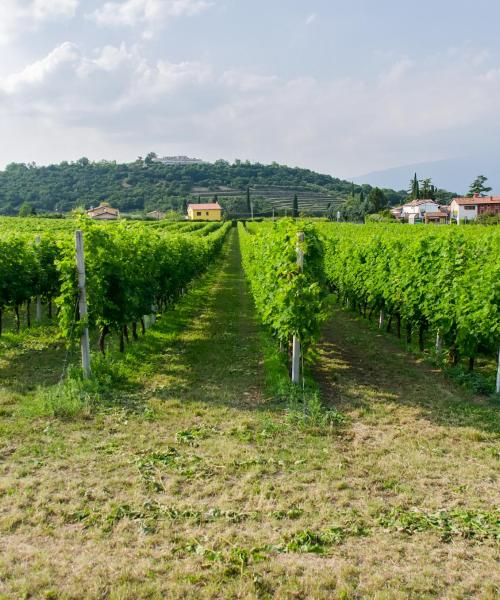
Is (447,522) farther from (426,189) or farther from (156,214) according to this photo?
(426,189)

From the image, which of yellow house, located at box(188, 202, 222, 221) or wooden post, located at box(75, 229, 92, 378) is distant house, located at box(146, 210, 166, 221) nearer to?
yellow house, located at box(188, 202, 222, 221)

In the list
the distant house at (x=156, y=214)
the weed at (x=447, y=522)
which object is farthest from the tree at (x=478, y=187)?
the weed at (x=447, y=522)

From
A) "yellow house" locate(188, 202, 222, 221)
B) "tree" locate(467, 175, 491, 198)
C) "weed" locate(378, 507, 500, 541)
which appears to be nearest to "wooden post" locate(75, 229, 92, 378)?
"weed" locate(378, 507, 500, 541)

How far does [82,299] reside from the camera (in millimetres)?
8578

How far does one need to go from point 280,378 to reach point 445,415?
2.68 meters

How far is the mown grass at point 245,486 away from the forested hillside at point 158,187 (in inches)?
3234

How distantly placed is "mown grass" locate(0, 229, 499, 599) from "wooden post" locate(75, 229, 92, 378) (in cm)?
30

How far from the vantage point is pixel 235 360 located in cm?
1009

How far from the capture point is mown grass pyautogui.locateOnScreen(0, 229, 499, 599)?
3785 millimetres

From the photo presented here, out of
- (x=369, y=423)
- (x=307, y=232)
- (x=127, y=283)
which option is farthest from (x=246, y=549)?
(x=127, y=283)

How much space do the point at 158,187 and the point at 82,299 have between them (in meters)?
134

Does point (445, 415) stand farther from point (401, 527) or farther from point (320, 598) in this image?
point (320, 598)

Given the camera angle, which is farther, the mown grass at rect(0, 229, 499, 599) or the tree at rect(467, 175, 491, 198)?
the tree at rect(467, 175, 491, 198)

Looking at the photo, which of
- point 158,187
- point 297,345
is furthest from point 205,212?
point 297,345
